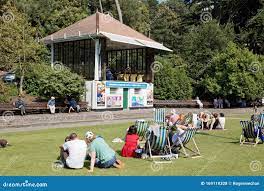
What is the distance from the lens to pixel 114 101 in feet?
122

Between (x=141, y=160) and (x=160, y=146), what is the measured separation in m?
0.71

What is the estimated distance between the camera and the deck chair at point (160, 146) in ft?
41.7

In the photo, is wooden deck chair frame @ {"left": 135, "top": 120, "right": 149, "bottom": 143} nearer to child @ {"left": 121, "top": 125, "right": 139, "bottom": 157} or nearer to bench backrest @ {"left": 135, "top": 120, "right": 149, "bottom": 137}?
bench backrest @ {"left": 135, "top": 120, "right": 149, "bottom": 137}

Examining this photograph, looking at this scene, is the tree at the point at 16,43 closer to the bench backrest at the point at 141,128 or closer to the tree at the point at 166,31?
the bench backrest at the point at 141,128

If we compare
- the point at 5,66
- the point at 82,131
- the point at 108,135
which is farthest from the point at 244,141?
the point at 5,66

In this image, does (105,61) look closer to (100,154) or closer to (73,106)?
(73,106)

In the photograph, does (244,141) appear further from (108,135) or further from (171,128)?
(108,135)

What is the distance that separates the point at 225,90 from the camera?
43.8 meters

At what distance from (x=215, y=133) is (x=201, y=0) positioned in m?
45.1

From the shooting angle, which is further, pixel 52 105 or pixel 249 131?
pixel 52 105

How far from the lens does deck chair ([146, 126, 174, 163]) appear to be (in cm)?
1271

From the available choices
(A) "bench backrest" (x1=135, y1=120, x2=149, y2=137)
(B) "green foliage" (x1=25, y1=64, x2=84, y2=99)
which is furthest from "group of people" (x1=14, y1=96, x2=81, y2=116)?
(A) "bench backrest" (x1=135, y1=120, x2=149, y2=137)

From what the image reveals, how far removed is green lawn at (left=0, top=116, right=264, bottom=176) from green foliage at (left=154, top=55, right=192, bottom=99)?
85.9 feet

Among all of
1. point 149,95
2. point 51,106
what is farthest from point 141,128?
point 149,95
